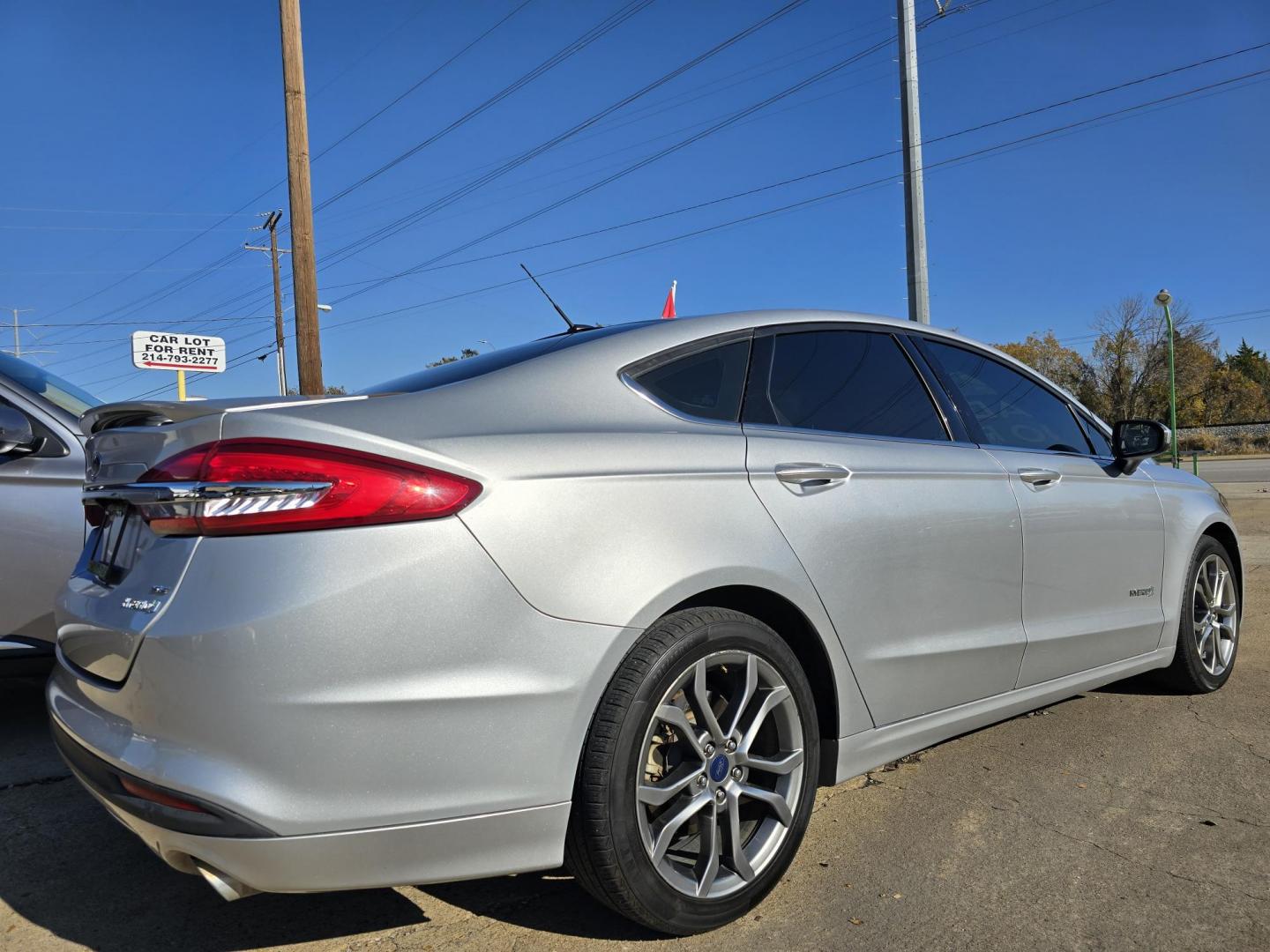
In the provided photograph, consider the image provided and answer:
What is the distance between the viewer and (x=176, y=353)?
45.2ft

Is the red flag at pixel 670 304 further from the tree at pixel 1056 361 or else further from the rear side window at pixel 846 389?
the tree at pixel 1056 361

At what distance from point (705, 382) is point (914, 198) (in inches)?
371

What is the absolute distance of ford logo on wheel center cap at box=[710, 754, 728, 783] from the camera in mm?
2277

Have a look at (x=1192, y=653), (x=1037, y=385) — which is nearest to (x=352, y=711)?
(x=1037, y=385)

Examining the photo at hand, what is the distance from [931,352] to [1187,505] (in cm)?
173

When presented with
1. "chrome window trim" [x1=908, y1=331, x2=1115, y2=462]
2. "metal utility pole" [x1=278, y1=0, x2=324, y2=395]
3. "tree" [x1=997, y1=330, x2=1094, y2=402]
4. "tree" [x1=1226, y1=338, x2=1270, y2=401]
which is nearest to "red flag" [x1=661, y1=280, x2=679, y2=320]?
"chrome window trim" [x1=908, y1=331, x2=1115, y2=462]

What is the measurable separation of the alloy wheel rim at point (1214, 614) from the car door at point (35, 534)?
483cm

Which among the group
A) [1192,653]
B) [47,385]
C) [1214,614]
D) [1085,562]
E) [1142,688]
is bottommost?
[1142,688]

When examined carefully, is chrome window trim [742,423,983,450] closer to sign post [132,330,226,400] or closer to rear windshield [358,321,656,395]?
rear windshield [358,321,656,395]

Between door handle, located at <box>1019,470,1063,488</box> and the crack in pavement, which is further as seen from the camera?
door handle, located at <box>1019,470,1063,488</box>

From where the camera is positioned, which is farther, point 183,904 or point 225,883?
point 183,904

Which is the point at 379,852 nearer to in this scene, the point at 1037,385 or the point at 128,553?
the point at 128,553

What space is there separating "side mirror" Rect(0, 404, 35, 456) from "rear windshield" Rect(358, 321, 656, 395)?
1884mm

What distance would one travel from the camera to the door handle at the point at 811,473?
8.20 ft
